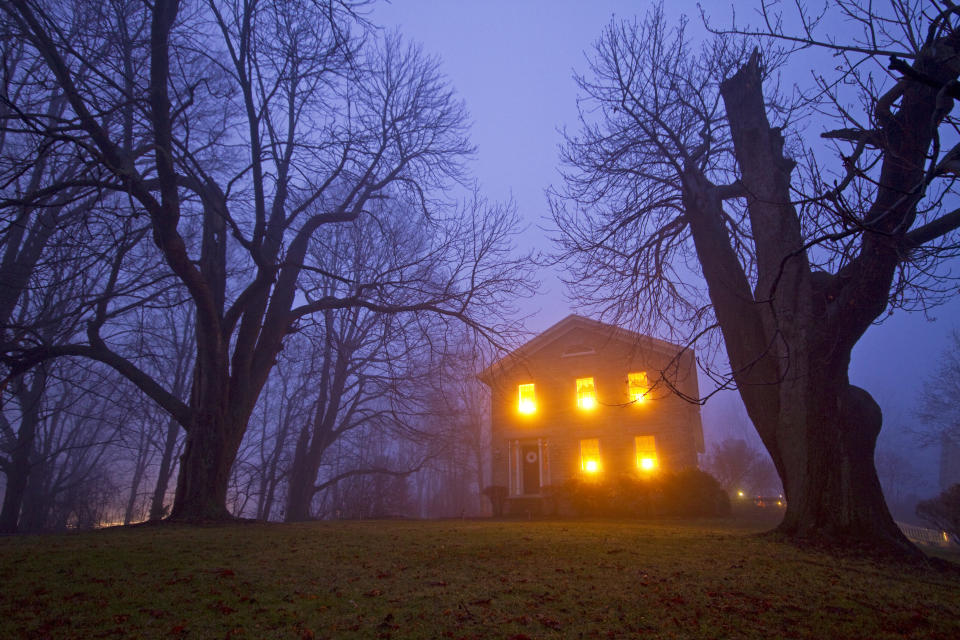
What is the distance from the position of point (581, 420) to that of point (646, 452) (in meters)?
2.98

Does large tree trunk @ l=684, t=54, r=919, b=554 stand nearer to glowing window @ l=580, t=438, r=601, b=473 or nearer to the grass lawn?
the grass lawn

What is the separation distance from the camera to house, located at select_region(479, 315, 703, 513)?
67.4 ft

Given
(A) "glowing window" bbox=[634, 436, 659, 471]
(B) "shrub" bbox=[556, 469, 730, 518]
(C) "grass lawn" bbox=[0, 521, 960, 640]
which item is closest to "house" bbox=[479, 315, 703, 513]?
(A) "glowing window" bbox=[634, 436, 659, 471]

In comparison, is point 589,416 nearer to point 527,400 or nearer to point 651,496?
point 527,400

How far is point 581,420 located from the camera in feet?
72.6

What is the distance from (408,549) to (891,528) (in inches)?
240

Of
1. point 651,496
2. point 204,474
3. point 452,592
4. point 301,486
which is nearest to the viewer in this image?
point 452,592

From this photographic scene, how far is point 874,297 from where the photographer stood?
609 cm

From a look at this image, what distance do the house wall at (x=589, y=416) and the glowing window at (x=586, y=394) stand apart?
0.63 ft

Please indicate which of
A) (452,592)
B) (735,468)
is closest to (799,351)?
(452,592)

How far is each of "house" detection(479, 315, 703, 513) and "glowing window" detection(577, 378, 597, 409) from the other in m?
0.04

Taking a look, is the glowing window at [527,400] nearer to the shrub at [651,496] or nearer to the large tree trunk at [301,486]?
the shrub at [651,496]

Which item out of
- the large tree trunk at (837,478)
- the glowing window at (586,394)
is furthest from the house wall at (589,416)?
the large tree trunk at (837,478)

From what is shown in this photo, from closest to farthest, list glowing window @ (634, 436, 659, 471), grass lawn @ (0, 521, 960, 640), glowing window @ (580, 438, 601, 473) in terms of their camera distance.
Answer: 1. grass lawn @ (0, 521, 960, 640)
2. glowing window @ (634, 436, 659, 471)
3. glowing window @ (580, 438, 601, 473)
